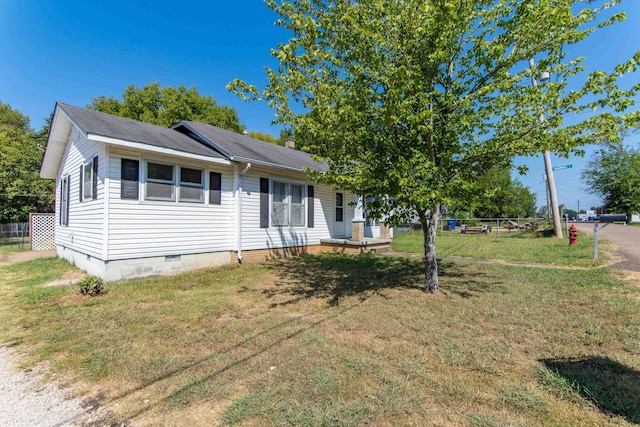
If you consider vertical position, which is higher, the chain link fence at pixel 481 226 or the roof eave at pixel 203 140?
the roof eave at pixel 203 140

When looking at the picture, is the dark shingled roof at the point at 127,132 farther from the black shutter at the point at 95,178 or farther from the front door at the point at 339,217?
the front door at the point at 339,217

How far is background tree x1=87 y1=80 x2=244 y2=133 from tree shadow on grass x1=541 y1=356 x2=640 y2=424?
26258mm

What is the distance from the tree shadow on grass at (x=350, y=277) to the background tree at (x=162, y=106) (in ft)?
66.1

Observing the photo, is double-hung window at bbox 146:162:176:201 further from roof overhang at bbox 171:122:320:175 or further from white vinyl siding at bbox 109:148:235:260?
roof overhang at bbox 171:122:320:175

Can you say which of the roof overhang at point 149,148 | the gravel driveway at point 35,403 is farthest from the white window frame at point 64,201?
the gravel driveway at point 35,403

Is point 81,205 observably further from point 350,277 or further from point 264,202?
point 350,277

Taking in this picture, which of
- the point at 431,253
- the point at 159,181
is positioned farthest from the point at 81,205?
the point at 431,253

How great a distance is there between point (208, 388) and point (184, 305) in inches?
111

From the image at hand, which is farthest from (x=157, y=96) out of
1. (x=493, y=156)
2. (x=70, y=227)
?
(x=493, y=156)

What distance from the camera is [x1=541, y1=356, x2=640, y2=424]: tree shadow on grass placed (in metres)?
2.36

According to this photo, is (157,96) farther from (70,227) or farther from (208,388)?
(208,388)

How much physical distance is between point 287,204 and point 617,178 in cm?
4091

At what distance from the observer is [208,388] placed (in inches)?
107

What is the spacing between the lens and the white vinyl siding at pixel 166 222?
6.87 metres
